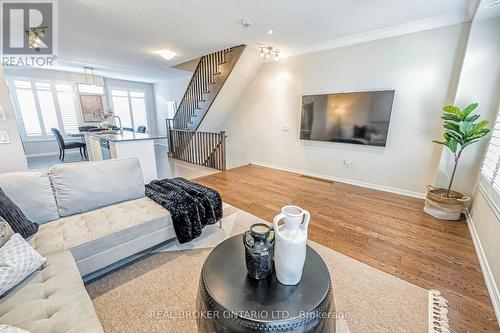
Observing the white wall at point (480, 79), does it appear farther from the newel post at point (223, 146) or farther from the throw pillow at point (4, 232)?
the throw pillow at point (4, 232)

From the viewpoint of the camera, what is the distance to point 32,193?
1752 mm

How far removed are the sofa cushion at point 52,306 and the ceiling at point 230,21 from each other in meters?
3.06

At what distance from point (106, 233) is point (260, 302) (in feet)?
4.49

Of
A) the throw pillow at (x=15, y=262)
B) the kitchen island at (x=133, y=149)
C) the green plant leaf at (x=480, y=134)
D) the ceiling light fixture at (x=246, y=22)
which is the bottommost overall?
the throw pillow at (x=15, y=262)

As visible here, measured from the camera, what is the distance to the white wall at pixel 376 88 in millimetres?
3121

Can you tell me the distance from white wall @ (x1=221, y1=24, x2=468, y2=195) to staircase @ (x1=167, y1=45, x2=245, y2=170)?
3.29 feet

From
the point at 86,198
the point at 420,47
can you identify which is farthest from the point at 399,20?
the point at 86,198

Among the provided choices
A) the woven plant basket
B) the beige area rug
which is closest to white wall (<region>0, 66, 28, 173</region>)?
the beige area rug

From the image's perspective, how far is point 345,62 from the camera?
3.88 metres

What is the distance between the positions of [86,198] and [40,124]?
690 centimetres

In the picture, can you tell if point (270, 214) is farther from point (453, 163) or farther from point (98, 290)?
point (453, 163)

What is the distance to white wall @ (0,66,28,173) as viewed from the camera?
2225 millimetres

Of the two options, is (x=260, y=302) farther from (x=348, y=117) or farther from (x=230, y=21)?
(x=348, y=117)

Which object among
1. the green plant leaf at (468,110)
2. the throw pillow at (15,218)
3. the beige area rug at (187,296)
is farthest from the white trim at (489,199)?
the throw pillow at (15,218)
